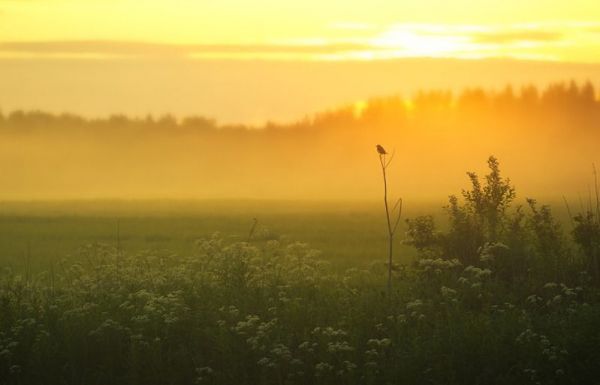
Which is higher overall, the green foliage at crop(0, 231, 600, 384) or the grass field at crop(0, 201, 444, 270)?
the grass field at crop(0, 201, 444, 270)

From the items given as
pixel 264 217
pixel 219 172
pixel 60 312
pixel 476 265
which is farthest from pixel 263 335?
pixel 219 172

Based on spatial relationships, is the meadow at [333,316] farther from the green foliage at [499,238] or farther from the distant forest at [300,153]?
the distant forest at [300,153]

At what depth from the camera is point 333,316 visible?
1344 centimetres

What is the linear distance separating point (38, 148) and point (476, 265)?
4739 inches

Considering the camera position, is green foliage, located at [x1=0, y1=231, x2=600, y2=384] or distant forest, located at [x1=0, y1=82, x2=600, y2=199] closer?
green foliage, located at [x1=0, y1=231, x2=600, y2=384]

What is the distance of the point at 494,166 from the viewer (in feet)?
52.9

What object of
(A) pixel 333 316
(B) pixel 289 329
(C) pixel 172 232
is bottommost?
(B) pixel 289 329

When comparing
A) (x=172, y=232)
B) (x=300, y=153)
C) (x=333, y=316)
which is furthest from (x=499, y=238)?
(x=300, y=153)

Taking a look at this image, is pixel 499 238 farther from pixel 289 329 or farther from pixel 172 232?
pixel 172 232

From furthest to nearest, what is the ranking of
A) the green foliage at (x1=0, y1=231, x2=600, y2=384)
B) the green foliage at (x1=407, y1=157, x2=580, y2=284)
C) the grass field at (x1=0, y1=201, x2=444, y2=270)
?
1. the grass field at (x1=0, y1=201, x2=444, y2=270)
2. the green foliage at (x1=407, y1=157, x2=580, y2=284)
3. the green foliage at (x1=0, y1=231, x2=600, y2=384)

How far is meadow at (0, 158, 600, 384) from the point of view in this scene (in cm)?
1171

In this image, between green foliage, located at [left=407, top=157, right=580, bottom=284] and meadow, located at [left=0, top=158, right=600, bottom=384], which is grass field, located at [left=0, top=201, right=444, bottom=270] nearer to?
meadow, located at [left=0, top=158, right=600, bottom=384]

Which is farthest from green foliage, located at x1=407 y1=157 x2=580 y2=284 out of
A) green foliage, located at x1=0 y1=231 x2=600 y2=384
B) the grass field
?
the grass field

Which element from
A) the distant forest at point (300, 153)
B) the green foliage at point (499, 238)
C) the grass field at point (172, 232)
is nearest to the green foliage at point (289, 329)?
the green foliage at point (499, 238)
